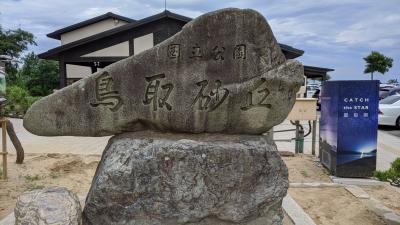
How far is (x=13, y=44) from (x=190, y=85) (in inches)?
1076

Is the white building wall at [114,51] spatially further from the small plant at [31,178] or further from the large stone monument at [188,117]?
the large stone monument at [188,117]

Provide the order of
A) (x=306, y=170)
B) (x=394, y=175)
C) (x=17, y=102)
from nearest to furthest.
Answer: (x=394, y=175) → (x=306, y=170) → (x=17, y=102)

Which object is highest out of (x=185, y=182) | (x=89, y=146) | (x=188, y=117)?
(x=188, y=117)

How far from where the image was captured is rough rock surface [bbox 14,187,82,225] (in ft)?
10.6

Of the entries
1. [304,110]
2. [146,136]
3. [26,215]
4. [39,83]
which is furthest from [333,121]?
[39,83]

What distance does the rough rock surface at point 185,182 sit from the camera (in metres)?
3.68

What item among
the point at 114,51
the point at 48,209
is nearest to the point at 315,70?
the point at 114,51

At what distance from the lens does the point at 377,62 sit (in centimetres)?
3894

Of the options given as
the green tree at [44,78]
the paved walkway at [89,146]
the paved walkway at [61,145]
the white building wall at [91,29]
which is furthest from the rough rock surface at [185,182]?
the green tree at [44,78]

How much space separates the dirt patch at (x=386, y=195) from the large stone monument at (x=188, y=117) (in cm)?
283

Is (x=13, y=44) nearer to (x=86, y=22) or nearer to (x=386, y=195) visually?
(x=86, y=22)

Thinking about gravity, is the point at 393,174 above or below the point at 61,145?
above

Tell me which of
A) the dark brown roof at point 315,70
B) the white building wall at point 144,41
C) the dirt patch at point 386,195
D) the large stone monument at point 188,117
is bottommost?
the dirt patch at point 386,195

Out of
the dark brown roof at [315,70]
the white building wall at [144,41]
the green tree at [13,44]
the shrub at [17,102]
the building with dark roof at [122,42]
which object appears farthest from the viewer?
the green tree at [13,44]
